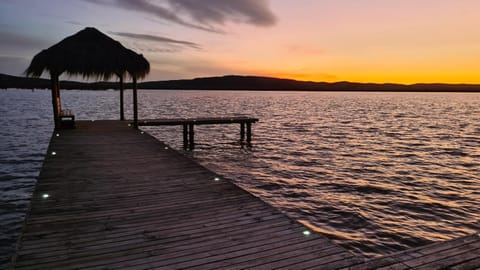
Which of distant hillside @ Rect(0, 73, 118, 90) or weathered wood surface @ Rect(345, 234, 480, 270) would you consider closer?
weathered wood surface @ Rect(345, 234, 480, 270)

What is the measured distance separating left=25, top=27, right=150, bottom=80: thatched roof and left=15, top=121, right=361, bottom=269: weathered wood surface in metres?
8.46

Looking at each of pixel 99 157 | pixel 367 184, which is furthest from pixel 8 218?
pixel 367 184

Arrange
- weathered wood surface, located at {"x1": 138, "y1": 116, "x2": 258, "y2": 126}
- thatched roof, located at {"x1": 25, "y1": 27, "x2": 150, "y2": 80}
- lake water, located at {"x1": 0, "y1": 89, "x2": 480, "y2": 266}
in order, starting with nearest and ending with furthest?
1. lake water, located at {"x1": 0, "y1": 89, "x2": 480, "y2": 266}
2. thatched roof, located at {"x1": 25, "y1": 27, "x2": 150, "y2": 80}
3. weathered wood surface, located at {"x1": 138, "y1": 116, "x2": 258, "y2": 126}

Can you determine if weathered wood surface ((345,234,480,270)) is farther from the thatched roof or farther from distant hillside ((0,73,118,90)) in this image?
distant hillside ((0,73,118,90))

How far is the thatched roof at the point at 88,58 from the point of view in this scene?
16.3m

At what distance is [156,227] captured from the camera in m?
5.65

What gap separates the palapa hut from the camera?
53.5 ft

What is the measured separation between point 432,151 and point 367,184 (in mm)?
11083

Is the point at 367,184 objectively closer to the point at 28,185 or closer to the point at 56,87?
the point at 28,185

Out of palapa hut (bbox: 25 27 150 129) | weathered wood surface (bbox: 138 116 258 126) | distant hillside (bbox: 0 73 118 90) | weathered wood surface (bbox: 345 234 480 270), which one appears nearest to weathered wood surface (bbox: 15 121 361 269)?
weathered wood surface (bbox: 345 234 480 270)

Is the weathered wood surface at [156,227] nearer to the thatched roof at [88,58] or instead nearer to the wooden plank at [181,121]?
the thatched roof at [88,58]

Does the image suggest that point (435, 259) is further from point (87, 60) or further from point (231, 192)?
point (87, 60)

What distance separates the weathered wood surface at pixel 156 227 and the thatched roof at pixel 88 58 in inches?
333

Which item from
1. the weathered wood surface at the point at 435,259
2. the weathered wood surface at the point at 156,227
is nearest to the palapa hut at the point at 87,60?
the weathered wood surface at the point at 156,227
